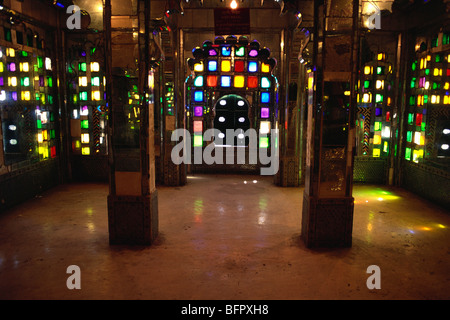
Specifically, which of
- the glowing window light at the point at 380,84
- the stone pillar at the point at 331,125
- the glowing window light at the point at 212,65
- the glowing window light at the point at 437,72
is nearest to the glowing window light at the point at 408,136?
the glowing window light at the point at 380,84

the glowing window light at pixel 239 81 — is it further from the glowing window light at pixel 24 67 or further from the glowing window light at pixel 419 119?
the glowing window light at pixel 24 67

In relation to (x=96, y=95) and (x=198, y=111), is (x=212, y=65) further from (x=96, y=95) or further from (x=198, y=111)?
(x=96, y=95)

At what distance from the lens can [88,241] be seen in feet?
18.9

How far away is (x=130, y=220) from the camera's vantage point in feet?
18.3

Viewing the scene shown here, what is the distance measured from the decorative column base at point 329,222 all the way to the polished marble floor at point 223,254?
0.20 meters

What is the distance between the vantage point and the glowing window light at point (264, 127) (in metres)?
11.5

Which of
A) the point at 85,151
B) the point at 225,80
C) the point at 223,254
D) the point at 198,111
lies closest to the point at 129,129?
the point at 223,254

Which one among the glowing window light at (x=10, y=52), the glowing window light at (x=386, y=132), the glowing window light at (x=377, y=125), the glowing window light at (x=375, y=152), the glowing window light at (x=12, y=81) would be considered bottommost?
the glowing window light at (x=375, y=152)

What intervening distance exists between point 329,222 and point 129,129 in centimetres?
349

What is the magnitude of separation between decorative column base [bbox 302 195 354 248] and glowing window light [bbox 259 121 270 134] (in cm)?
612

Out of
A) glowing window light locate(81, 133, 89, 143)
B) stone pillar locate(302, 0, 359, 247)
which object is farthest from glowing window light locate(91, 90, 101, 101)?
stone pillar locate(302, 0, 359, 247)

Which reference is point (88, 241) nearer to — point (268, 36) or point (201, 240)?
point (201, 240)
